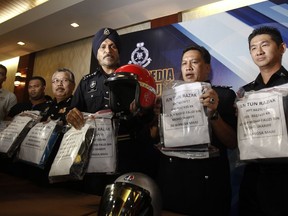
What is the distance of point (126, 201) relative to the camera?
73cm

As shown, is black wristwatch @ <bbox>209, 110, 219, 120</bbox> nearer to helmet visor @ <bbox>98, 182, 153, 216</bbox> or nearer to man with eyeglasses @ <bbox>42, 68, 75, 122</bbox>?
helmet visor @ <bbox>98, 182, 153, 216</bbox>

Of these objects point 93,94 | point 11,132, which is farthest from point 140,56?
point 11,132

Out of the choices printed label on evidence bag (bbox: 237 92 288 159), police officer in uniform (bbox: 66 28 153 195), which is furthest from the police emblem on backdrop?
printed label on evidence bag (bbox: 237 92 288 159)

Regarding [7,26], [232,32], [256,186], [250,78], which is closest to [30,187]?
[256,186]

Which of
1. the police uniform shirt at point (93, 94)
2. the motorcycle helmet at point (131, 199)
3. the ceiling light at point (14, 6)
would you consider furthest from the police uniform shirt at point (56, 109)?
the ceiling light at point (14, 6)

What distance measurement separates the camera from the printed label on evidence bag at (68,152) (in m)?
1.01

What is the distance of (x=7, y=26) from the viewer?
12.3 feet

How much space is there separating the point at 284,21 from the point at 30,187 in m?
1.97

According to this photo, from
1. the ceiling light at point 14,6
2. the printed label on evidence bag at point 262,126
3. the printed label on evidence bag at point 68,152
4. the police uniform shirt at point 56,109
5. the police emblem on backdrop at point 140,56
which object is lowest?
the printed label on evidence bag at point 68,152

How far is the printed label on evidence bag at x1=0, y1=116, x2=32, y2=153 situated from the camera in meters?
1.39

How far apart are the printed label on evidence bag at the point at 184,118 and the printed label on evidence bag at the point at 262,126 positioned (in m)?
0.15

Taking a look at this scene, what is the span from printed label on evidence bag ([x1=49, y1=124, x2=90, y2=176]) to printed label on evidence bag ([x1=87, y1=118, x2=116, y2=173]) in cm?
6

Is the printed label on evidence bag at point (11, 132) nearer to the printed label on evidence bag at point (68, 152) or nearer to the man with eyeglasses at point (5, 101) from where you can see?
the printed label on evidence bag at point (68, 152)

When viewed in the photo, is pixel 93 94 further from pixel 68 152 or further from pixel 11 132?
pixel 11 132
